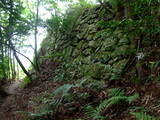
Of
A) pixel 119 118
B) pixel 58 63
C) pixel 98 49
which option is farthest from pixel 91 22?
pixel 119 118

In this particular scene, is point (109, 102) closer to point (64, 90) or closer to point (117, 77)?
point (117, 77)

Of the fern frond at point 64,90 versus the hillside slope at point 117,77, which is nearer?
the hillside slope at point 117,77

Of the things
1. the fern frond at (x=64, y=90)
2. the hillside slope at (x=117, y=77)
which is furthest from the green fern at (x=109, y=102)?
the fern frond at (x=64, y=90)

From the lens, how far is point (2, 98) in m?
6.86

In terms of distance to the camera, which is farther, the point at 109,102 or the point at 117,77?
the point at 117,77

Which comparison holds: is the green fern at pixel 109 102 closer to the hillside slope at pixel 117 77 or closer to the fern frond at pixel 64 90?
the hillside slope at pixel 117 77

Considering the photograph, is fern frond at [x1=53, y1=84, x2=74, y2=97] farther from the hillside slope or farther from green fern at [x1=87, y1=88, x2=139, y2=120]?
green fern at [x1=87, y1=88, x2=139, y2=120]

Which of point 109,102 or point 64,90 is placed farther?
point 64,90

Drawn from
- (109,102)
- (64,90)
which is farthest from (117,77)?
(64,90)

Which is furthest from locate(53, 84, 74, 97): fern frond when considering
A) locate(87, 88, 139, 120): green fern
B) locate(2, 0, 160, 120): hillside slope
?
locate(87, 88, 139, 120): green fern

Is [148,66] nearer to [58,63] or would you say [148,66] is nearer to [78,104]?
[78,104]

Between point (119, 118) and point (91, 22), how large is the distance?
4646mm

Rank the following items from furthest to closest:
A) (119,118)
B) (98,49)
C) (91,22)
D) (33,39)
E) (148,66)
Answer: (33,39)
(91,22)
(98,49)
(148,66)
(119,118)

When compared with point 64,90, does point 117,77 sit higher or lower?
higher
